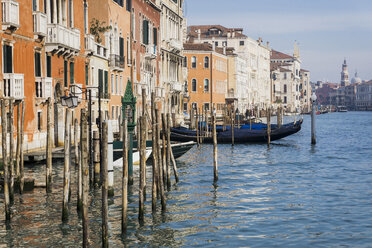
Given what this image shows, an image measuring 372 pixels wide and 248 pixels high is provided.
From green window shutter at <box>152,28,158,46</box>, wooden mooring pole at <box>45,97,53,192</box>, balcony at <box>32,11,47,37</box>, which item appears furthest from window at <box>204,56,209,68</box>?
wooden mooring pole at <box>45,97,53,192</box>

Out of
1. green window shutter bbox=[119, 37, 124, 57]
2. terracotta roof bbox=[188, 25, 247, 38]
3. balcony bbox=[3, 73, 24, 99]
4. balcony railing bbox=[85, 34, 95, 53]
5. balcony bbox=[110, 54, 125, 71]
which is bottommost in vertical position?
balcony bbox=[3, 73, 24, 99]

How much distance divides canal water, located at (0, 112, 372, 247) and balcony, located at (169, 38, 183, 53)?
21.0 m

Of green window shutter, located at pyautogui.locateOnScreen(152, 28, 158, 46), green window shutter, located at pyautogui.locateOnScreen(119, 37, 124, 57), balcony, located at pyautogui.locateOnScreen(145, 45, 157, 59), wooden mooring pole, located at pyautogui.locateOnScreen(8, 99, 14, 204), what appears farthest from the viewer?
green window shutter, located at pyautogui.locateOnScreen(152, 28, 158, 46)

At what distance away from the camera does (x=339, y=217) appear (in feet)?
41.7

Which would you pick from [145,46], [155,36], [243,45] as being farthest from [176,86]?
[243,45]

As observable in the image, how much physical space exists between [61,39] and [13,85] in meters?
3.92

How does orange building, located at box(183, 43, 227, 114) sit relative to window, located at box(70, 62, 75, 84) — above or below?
above

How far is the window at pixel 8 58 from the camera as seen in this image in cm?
1692

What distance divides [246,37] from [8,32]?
62674 mm

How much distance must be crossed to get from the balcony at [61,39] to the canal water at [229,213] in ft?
12.0

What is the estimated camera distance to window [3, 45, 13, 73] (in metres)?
16.9

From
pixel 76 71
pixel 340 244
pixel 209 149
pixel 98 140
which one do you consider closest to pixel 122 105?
pixel 209 149

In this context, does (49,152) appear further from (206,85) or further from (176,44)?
(206,85)

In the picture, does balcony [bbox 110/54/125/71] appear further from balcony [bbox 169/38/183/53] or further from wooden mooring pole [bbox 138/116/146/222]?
wooden mooring pole [bbox 138/116/146/222]
